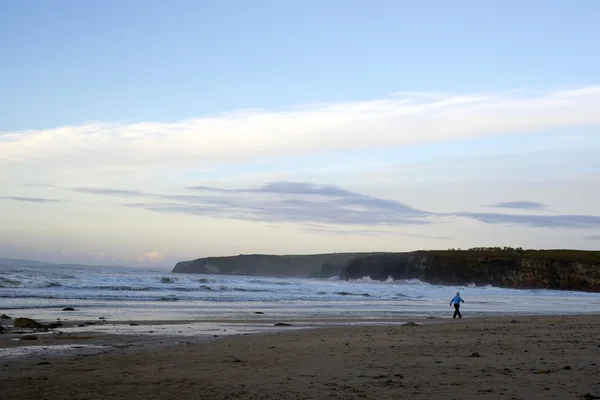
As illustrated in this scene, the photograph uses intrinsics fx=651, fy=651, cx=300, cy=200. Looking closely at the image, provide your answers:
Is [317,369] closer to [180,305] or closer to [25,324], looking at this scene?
[25,324]

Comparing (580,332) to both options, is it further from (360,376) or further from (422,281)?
(422,281)

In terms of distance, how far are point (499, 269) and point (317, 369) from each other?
81.1 m

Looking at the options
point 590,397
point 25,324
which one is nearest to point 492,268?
point 25,324

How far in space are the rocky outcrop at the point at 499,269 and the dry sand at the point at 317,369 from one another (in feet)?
235

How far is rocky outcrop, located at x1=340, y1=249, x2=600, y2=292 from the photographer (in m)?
82.6

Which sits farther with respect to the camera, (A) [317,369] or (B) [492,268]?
(B) [492,268]

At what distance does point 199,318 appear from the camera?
24047 millimetres

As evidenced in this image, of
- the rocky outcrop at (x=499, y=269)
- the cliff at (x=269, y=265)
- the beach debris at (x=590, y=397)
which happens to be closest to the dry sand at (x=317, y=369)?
the beach debris at (x=590, y=397)

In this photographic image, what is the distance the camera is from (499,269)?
286 ft

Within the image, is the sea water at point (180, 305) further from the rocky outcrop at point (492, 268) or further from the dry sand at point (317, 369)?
the rocky outcrop at point (492, 268)

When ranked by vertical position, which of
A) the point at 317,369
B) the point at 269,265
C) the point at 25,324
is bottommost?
the point at 25,324

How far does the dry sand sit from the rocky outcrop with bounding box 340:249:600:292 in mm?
71528

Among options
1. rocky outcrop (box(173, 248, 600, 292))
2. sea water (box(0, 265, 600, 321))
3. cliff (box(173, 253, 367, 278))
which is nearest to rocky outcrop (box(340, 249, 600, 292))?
rocky outcrop (box(173, 248, 600, 292))

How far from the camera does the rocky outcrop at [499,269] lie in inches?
3250
